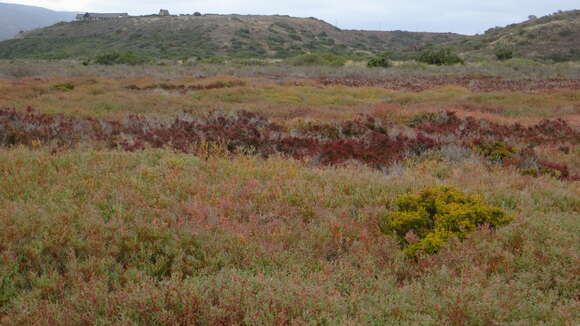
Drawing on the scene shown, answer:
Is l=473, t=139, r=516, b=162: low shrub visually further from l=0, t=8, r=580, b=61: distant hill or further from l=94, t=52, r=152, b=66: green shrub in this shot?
l=0, t=8, r=580, b=61: distant hill

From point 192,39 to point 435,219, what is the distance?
2854 inches

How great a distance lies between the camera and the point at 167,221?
5.10 meters

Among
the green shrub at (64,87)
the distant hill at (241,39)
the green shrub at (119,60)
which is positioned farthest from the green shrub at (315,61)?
Result: the green shrub at (64,87)

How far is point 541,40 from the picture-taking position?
5881 cm

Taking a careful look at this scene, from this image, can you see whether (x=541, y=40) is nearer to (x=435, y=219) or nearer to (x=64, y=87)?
(x=64, y=87)

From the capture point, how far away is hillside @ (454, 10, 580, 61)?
54.1 metres

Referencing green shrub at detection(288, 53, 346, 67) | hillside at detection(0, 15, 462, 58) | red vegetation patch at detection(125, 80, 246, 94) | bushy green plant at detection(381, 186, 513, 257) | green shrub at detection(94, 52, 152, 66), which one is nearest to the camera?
bushy green plant at detection(381, 186, 513, 257)

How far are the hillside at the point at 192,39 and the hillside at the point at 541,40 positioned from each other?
1935 cm

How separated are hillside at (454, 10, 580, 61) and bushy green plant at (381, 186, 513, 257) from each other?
5528cm

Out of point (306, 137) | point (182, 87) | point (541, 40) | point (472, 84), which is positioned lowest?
point (306, 137)

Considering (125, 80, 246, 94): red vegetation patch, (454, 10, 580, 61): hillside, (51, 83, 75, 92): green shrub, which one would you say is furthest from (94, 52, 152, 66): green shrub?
(454, 10, 580, 61): hillside

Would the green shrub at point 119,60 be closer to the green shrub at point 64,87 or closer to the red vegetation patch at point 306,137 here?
the green shrub at point 64,87

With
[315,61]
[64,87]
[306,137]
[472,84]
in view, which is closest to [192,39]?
[315,61]

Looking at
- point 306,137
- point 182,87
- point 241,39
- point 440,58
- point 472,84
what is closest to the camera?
point 306,137
